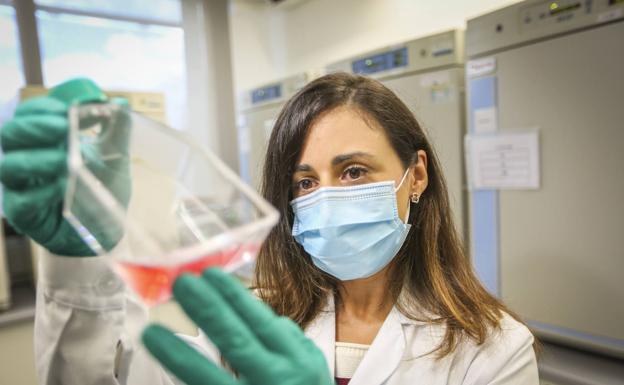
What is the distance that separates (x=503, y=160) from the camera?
1451mm

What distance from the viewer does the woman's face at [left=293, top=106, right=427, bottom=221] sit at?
3.10ft

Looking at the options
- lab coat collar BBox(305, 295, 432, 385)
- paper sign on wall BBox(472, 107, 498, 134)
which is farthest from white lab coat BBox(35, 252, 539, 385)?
paper sign on wall BBox(472, 107, 498, 134)

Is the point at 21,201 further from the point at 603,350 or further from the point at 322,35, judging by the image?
the point at 322,35

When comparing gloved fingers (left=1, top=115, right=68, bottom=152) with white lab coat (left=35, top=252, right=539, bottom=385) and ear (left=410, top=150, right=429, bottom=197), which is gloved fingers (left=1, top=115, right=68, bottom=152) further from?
ear (left=410, top=150, right=429, bottom=197)

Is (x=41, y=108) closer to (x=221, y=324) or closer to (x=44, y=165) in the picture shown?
(x=44, y=165)

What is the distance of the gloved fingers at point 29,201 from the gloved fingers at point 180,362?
9.8 inches

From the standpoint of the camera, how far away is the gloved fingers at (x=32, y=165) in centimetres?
56

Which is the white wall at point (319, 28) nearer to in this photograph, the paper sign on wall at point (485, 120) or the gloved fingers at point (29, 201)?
the paper sign on wall at point (485, 120)

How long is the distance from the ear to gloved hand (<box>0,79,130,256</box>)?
2.26 feet

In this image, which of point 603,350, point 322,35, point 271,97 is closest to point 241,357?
point 603,350

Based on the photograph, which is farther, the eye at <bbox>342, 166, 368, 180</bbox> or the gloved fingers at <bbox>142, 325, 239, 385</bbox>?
the eye at <bbox>342, 166, 368, 180</bbox>

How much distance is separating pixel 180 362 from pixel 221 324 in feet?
0.24

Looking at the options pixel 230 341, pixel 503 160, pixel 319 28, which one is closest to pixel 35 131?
pixel 230 341

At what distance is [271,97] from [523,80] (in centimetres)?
141
